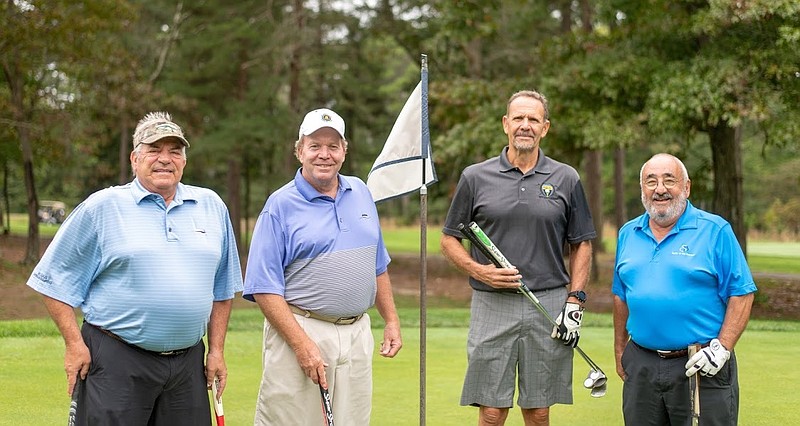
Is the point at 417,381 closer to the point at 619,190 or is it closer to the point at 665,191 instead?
the point at 665,191

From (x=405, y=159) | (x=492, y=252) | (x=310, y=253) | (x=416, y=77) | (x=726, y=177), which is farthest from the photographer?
(x=416, y=77)

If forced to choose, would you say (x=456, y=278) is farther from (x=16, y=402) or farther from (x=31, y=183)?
(x=16, y=402)

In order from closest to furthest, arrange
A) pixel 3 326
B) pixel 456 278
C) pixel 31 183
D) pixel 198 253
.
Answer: pixel 198 253 → pixel 3 326 → pixel 31 183 → pixel 456 278

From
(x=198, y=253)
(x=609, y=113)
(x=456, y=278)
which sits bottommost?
(x=456, y=278)

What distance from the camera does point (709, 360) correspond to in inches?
153

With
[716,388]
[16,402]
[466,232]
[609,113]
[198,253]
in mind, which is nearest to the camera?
[198,253]

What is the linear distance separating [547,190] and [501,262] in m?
0.44

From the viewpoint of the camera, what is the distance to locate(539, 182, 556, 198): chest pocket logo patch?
4.57 meters

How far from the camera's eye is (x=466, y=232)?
450 centimetres

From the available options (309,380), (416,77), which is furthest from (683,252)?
(416,77)

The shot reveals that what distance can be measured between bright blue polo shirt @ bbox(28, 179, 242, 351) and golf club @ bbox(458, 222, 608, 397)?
1324 millimetres

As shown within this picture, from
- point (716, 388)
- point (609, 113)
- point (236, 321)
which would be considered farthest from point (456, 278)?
point (716, 388)

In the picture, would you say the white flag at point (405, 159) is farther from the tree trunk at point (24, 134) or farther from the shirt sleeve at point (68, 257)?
the tree trunk at point (24, 134)

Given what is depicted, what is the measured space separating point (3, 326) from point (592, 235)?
703 centimetres
